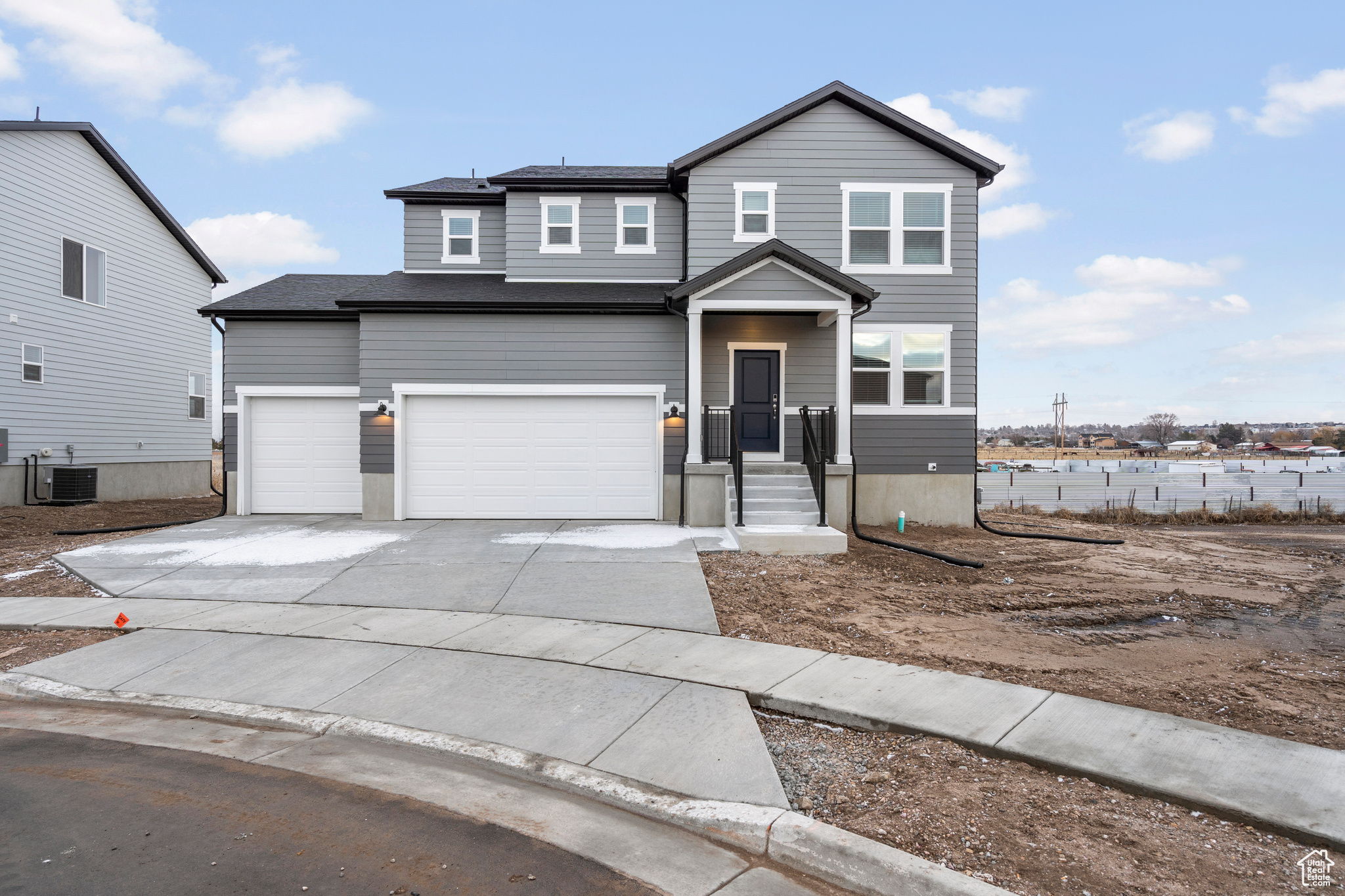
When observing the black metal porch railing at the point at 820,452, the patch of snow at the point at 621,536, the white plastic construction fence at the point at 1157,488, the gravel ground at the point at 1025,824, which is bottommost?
the white plastic construction fence at the point at 1157,488

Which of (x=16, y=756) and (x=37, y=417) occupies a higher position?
(x=37, y=417)

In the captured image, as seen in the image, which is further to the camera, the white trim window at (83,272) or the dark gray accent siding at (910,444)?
the white trim window at (83,272)

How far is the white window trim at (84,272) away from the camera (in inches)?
658

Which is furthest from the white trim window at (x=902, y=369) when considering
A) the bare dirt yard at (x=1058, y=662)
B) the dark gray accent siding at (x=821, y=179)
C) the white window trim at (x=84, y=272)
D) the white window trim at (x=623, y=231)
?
the white window trim at (x=84, y=272)

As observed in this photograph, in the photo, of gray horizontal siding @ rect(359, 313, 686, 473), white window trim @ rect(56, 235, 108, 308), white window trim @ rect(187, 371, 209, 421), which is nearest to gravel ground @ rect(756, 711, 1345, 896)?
gray horizontal siding @ rect(359, 313, 686, 473)

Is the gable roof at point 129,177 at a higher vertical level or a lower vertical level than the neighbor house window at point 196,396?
higher

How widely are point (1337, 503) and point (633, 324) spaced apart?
25727mm

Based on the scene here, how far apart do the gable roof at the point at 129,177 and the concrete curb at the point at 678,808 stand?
16.5m

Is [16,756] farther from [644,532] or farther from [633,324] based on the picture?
[633,324]

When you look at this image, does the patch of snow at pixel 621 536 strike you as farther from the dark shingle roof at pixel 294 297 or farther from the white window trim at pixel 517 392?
the dark shingle roof at pixel 294 297

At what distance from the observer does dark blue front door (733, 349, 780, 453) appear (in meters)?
13.8

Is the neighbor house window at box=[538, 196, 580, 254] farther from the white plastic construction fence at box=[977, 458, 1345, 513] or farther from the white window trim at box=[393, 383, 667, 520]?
the white plastic construction fence at box=[977, 458, 1345, 513]

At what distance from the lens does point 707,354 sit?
45.4 ft

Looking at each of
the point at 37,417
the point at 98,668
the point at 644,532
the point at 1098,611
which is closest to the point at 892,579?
the point at 1098,611
